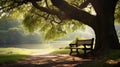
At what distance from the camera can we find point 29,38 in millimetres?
116000

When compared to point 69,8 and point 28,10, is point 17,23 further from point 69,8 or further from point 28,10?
point 69,8

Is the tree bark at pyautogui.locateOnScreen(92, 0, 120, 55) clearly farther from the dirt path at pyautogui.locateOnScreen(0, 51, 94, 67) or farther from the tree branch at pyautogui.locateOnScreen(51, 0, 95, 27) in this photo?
A: the dirt path at pyautogui.locateOnScreen(0, 51, 94, 67)

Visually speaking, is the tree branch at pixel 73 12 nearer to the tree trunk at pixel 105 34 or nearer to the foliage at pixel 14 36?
the tree trunk at pixel 105 34

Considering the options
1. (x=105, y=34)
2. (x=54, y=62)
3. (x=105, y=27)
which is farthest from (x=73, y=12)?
(x=54, y=62)

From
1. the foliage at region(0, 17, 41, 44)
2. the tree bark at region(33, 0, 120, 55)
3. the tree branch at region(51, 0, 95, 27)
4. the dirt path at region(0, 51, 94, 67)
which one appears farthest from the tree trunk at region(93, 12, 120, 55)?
the foliage at region(0, 17, 41, 44)

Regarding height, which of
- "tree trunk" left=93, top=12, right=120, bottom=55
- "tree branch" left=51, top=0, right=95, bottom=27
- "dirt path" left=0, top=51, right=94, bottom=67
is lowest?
"dirt path" left=0, top=51, right=94, bottom=67

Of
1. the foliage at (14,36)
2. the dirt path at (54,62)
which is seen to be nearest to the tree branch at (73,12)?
the dirt path at (54,62)

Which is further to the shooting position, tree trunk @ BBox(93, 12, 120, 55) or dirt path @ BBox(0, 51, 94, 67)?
tree trunk @ BBox(93, 12, 120, 55)

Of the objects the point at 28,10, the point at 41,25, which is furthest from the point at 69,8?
the point at 41,25

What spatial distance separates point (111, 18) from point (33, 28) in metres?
14.1

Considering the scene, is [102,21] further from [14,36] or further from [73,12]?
[14,36]

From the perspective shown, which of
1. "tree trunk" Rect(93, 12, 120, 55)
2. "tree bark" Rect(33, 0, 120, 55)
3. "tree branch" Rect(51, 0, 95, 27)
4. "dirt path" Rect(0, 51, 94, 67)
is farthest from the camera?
"tree branch" Rect(51, 0, 95, 27)

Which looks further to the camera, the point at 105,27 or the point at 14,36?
the point at 14,36

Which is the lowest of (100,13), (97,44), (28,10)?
(97,44)
